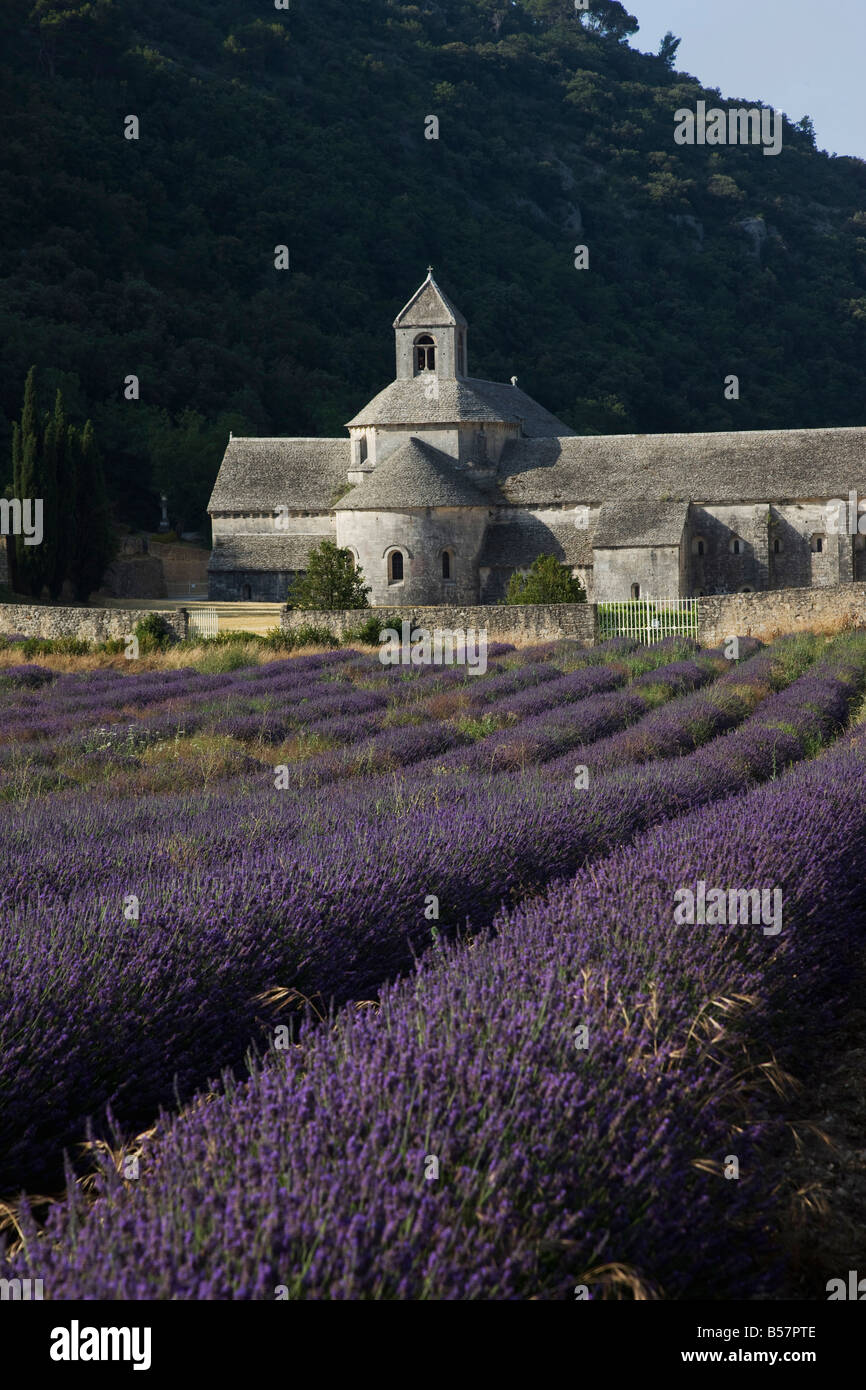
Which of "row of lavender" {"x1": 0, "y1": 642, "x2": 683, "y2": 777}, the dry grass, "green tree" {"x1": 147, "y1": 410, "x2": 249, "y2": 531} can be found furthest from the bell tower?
"row of lavender" {"x1": 0, "y1": 642, "x2": 683, "y2": 777}

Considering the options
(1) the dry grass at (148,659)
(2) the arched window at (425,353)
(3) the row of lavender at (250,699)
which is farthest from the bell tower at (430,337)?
(3) the row of lavender at (250,699)

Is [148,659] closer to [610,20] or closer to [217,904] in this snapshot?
[217,904]

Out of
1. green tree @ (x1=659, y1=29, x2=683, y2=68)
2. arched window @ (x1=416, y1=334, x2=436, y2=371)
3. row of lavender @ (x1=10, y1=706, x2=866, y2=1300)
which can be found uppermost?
green tree @ (x1=659, y1=29, x2=683, y2=68)

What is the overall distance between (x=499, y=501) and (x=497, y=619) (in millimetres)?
15853

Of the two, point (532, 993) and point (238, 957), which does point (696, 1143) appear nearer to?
point (532, 993)

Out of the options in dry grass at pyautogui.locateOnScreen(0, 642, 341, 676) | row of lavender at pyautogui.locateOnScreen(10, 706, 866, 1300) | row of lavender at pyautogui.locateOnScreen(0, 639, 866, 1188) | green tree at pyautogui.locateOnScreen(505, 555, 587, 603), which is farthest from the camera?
green tree at pyautogui.locateOnScreen(505, 555, 587, 603)

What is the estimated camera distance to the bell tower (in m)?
45.5

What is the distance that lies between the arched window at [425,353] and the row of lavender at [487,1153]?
43.4 m

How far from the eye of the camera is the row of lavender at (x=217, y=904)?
3988 mm

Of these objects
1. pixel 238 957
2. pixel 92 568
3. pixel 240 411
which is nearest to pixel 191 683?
pixel 238 957

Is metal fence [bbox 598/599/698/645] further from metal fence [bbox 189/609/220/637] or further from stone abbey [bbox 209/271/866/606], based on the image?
stone abbey [bbox 209/271/866/606]

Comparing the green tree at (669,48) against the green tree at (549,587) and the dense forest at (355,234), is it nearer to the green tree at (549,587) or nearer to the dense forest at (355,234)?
the dense forest at (355,234)

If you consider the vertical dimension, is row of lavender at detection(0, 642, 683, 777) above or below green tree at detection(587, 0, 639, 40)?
below

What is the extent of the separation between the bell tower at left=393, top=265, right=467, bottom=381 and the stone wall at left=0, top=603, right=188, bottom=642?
20870 mm
